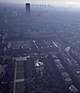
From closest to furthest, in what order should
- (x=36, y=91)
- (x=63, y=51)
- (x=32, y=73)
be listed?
(x=36, y=91)
(x=32, y=73)
(x=63, y=51)

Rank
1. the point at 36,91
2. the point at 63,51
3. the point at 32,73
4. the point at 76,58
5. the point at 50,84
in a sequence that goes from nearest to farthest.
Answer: the point at 36,91 → the point at 50,84 → the point at 32,73 → the point at 76,58 → the point at 63,51

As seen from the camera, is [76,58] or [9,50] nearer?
[76,58]

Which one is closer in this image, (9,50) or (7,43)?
(9,50)

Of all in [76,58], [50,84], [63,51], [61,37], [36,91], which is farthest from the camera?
[61,37]

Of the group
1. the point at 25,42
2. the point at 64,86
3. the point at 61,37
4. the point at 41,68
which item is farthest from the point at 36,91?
the point at 61,37

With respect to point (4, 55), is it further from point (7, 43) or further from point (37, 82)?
point (37, 82)

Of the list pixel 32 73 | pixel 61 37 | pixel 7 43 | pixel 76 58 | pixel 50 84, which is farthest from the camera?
pixel 61 37

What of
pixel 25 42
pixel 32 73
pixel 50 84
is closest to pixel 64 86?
pixel 50 84

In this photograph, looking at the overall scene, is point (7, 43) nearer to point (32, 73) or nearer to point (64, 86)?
point (32, 73)

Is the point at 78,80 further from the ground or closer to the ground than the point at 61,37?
further from the ground
